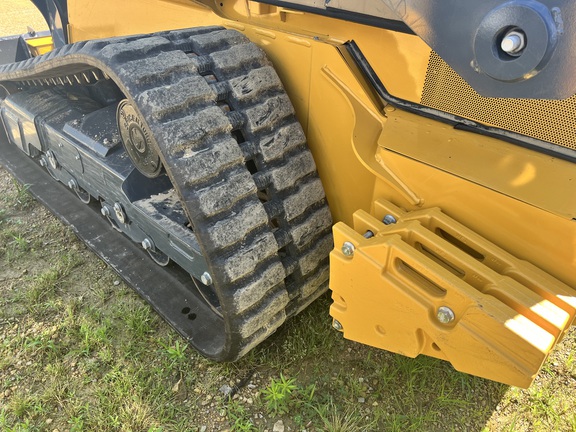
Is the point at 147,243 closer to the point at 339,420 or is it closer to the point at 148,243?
the point at 148,243

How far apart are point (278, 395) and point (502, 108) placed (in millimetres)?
1293

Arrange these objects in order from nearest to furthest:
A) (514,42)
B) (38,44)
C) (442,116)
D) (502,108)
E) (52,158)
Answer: (514,42) < (502,108) < (442,116) < (52,158) < (38,44)

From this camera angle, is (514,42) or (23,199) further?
(23,199)

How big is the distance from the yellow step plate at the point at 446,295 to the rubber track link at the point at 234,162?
273mm

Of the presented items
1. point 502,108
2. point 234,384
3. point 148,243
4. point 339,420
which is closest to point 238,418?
point 234,384

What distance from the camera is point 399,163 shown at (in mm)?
1431

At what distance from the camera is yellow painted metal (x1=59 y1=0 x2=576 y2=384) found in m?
1.20

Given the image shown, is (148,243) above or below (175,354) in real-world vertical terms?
above

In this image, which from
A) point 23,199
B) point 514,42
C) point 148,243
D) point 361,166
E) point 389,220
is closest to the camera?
point 514,42

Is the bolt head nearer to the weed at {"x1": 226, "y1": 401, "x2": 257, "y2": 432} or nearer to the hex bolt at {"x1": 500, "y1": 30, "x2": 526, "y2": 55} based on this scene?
the weed at {"x1": 226, "y1": 401, "x2": 257, "y2": 432}

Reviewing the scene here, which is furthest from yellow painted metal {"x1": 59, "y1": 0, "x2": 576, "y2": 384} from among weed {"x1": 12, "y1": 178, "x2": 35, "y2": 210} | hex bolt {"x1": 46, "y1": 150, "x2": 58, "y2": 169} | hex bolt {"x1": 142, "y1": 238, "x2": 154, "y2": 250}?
weed {"x1": 12, "y1": 178, "x2": 35, "y2": 210}

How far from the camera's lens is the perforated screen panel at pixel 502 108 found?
113 cm

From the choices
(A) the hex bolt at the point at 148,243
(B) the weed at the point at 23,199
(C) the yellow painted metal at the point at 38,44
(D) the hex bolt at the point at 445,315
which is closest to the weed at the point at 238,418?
(A) the hex bolt at the point at 148,243

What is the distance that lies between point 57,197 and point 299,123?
6.05 feet
